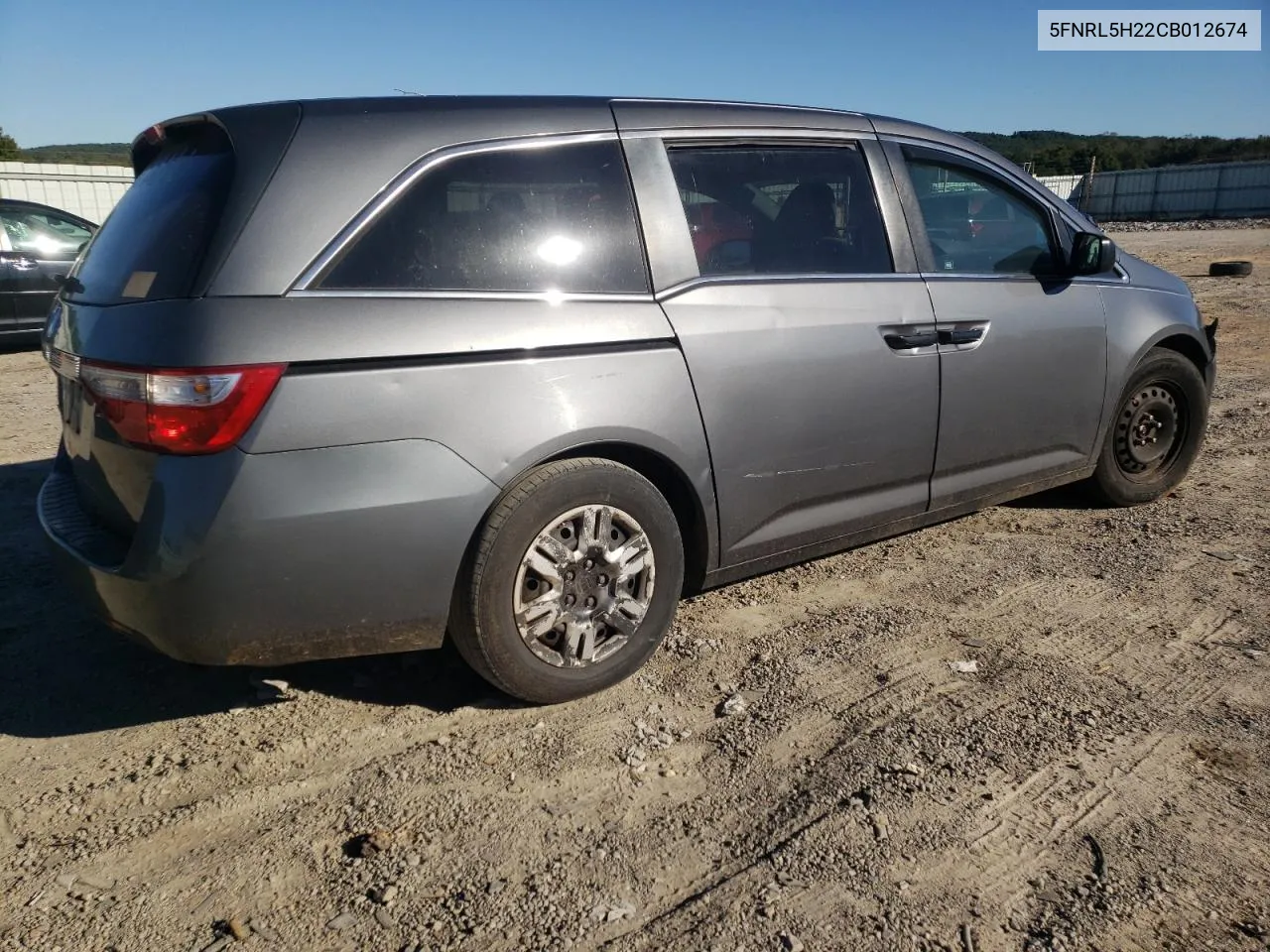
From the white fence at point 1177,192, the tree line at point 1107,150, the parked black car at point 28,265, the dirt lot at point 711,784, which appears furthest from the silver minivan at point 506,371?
the tree line at point 1107,150

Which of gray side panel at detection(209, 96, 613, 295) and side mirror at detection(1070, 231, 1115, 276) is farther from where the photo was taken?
side mirror at detection(1070, 231, 1115, 276)

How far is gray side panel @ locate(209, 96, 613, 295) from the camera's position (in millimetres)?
2537

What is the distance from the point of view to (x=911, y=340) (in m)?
3.69

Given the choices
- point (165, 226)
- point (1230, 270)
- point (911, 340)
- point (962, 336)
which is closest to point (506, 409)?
point (165, 226)

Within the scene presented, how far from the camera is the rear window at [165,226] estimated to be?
261 cm

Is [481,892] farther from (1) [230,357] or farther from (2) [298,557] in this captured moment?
Answer: (1) [230,357]

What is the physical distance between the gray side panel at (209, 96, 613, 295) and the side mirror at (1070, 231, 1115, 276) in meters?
2.62

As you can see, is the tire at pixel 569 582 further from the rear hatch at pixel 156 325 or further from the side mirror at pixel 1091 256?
the side mirror at pixel 1091 256

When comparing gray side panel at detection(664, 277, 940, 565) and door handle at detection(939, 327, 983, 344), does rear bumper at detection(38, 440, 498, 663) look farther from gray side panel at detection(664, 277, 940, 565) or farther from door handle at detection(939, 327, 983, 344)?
door handle at detection(939, 327, 983, 344)

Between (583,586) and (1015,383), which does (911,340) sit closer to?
(1015,383)

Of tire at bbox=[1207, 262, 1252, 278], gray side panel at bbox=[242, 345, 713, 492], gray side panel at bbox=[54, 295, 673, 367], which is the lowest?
tire at bbox=[1207, 262, 1252, 278]

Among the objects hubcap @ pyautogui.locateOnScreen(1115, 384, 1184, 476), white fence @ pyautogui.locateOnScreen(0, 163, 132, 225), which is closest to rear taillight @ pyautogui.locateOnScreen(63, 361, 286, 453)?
hubcap @ pyautogui.locateOnScreen(1115, 384, 1184, 476)

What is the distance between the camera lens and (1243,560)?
4137mm

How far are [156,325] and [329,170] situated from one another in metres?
0.61
